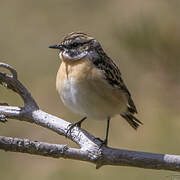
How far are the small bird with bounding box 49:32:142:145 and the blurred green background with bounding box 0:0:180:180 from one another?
987 mm

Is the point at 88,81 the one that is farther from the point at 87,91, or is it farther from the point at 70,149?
the point at 70,149

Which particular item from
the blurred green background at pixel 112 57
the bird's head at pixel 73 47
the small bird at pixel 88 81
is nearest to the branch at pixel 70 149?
the small bird at pixel 88 81

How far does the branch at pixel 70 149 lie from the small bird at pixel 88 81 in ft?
0.80

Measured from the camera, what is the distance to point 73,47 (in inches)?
176

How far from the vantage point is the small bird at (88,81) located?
425cm

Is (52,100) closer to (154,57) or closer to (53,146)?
(154,57)

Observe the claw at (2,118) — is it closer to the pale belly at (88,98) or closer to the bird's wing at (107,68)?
the pale belly at (88,98)

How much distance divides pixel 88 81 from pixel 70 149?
886 mm

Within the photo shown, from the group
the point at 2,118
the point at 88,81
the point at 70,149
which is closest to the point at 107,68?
the point at 88,81

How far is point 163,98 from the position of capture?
19.8ft

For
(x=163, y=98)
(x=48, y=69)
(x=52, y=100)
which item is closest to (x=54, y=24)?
(x=48, y=69)

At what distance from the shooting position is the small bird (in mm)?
4250

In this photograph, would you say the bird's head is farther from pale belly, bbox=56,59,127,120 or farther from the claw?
the claw

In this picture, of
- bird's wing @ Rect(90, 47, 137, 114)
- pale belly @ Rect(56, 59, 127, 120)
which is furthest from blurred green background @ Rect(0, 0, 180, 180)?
pale belly @ Rect(56, 59, 127, 120)
